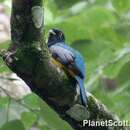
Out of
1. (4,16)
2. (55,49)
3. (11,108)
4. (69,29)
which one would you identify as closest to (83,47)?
(69,29)

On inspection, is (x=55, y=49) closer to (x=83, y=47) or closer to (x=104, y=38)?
(x=83, y=47)

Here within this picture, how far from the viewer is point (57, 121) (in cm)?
290

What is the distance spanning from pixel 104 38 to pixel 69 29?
54 cm

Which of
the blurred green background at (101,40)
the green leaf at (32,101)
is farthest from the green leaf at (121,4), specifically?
the green leaf at (32,101)

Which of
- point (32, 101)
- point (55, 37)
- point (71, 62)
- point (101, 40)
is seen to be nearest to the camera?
point (32, 101)

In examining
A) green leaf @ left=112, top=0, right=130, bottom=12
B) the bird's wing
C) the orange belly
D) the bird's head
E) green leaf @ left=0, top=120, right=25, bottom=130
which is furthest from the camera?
green leaf @ left=112, top=0, right=130, bottom=12

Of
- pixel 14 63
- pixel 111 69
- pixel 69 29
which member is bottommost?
pixel 111 69

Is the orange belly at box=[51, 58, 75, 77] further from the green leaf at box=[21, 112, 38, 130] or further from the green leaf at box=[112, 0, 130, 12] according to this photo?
the green leaf at box=[112, 0, 130, 12]

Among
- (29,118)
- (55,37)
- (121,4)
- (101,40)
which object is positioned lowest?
(101,40)

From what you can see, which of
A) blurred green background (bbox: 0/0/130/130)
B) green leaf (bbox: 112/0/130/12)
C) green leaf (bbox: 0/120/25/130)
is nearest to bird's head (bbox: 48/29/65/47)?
blurred green background (bbox: 0/0/130/130)

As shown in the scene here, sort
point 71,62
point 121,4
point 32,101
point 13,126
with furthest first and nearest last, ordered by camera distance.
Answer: point 121,4
point 71,62
point 32,101
point 13,126

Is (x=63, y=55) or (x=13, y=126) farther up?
(x=63, y=55)

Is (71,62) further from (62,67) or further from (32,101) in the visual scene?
(32,101)

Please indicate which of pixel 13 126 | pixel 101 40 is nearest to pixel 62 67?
pixel 13 126
